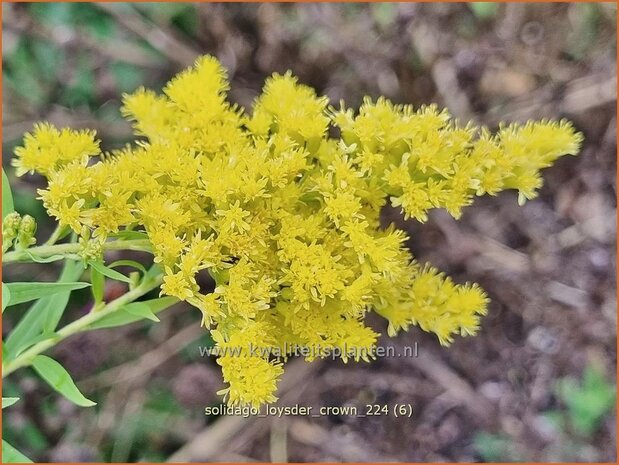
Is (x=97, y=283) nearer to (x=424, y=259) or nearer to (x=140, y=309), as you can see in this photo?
(x=140, y=309)

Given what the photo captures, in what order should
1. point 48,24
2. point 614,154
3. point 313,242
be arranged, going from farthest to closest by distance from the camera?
point 614,154, point 48,24, point 313,242

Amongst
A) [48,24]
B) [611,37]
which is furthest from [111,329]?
[611,37]

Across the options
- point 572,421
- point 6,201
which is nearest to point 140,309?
point 6,201

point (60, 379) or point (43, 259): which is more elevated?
point (43, 259)

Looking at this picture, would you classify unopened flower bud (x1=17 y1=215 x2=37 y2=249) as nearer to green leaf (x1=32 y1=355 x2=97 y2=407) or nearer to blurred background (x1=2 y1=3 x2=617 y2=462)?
green leaf (x1=32 y1=355 x2=97 y2=407)

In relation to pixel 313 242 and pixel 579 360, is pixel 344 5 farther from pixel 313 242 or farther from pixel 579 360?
pixel 579 360

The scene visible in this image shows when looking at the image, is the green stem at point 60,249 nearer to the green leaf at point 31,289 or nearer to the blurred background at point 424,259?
the green leaf at point 31,289

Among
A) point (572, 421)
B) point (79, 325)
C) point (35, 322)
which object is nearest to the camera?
point (79, 325)
